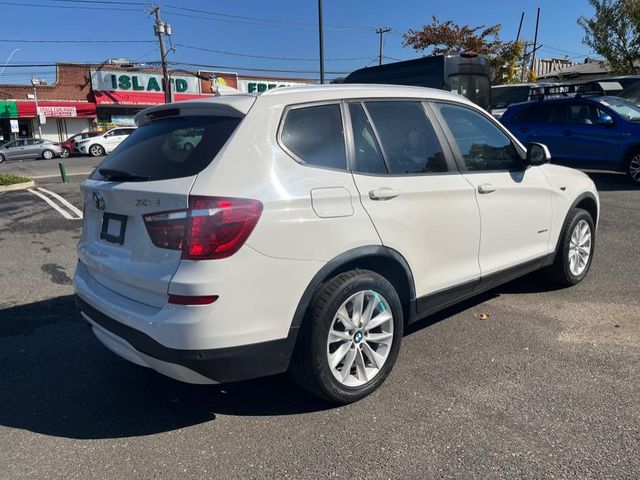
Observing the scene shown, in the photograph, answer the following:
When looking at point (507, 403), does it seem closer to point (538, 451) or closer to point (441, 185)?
point (538, 451)

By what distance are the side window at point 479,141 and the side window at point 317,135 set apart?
1.04m

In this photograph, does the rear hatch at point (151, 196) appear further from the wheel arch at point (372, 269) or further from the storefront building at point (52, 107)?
the storefront building at point (52, 107)

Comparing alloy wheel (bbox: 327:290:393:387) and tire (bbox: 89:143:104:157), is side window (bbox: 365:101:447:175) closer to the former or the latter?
alloy wheel (bbox: 327:290:393:387)

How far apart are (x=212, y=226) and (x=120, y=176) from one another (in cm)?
86

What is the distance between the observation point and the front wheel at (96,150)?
31.8 metres

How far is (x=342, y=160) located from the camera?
3029mm

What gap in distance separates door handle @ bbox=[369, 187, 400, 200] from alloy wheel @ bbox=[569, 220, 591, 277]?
246 cm

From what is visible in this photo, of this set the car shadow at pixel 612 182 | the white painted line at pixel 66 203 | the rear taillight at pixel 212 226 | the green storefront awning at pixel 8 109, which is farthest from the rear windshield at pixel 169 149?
the green storefront awning at pixel 8 109

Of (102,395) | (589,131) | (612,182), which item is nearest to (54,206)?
(102,395)

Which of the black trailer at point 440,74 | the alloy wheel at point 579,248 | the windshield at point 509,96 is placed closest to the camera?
the alloy wheel at point 579,248

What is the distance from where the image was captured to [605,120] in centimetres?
1041

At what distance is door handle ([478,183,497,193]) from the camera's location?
376 cm

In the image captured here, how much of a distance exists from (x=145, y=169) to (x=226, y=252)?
0.80 metres

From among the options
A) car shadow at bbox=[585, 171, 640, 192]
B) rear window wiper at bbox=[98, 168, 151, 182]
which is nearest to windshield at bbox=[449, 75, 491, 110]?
car shadow at bbox=[585, 171, 640, 192]
